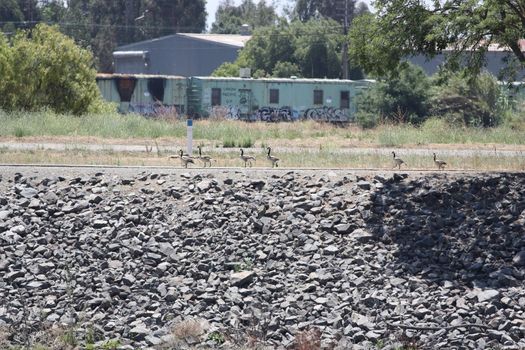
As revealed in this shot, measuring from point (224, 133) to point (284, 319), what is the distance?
20.9m

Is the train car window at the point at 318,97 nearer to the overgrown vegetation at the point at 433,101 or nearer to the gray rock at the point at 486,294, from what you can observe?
the overgrown vegetation at the point at 433,101

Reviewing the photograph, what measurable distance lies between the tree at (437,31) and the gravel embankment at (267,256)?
2.63 m

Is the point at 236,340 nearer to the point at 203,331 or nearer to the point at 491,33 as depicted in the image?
the point at 203,331

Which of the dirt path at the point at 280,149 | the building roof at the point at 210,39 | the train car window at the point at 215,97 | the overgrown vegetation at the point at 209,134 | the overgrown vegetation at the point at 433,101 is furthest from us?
the building roof at the point at 210,39

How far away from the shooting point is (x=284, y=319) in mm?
16734

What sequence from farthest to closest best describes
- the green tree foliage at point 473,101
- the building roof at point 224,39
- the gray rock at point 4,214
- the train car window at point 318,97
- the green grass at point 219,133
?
the building roof at point 224,39 < the train car window at point 318,97 < the green tree foliage at point 473,101 < the green grass at point 219,133 < the gray rock at point 4,214

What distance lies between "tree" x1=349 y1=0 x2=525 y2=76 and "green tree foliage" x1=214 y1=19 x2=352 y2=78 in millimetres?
60839

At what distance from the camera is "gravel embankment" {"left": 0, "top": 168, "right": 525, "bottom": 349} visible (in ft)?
54.4

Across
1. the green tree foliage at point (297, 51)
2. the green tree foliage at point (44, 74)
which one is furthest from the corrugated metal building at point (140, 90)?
the green tree foliage at point (297, 51)

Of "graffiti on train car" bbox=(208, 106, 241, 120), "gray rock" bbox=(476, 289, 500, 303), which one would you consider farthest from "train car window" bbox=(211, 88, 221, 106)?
"gray rock" bbox=(476, 289, 500, 303)

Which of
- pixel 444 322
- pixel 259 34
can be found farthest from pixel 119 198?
pixel 259 34

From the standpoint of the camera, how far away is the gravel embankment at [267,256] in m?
16.6

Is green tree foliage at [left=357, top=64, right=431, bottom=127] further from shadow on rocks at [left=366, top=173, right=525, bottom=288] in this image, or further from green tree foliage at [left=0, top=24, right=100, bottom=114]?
shadow on rocks at [left=366, top=173, right=525, bottom=288]

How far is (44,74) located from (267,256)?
1147 inches
